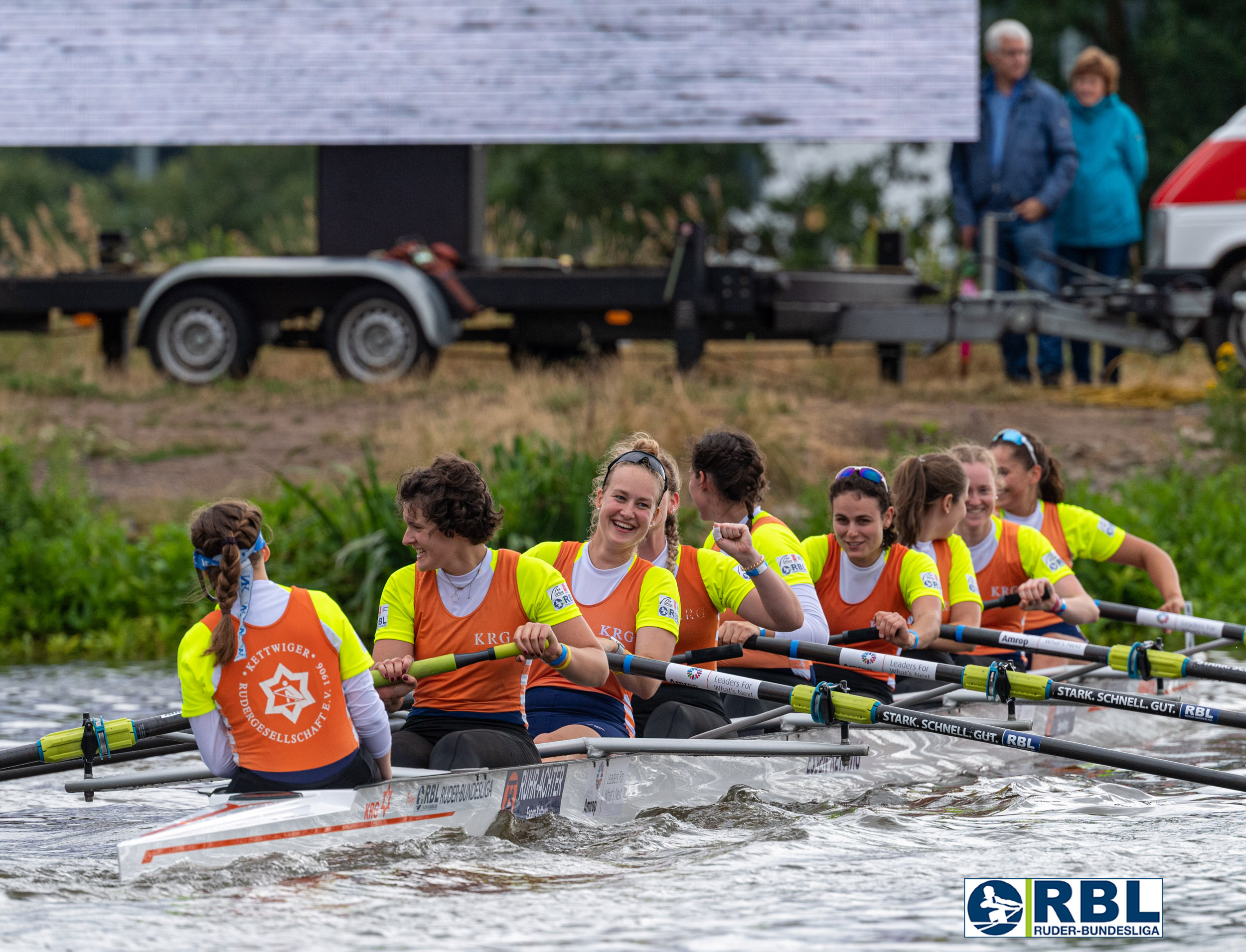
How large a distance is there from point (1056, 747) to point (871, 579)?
4.85 ft

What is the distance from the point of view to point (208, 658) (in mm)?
4934

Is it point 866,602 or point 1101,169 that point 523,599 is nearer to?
point 866,602

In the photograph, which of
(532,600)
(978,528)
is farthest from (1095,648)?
(532,600)

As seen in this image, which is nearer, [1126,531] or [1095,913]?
[1095,913]

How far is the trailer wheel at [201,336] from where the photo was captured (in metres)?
14.2

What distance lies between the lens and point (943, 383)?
47.1 ft

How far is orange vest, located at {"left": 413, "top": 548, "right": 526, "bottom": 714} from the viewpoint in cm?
568

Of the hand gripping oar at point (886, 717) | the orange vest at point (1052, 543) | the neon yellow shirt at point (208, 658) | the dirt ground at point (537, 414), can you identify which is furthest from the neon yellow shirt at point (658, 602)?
the dirt ground at point (537, 414)

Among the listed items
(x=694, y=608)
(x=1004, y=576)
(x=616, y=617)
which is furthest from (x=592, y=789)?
(x=1004, y=576)

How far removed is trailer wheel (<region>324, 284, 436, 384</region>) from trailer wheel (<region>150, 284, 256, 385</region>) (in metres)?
0.78

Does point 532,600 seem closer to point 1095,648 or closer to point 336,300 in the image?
point 1095,648

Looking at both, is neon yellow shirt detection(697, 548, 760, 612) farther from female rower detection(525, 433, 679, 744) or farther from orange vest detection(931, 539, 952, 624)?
orange vest detection(931, 539, 952, 624)

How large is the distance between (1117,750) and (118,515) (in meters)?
7.45

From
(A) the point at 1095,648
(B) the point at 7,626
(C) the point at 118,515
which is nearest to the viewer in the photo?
(A) the point at 1095,648
